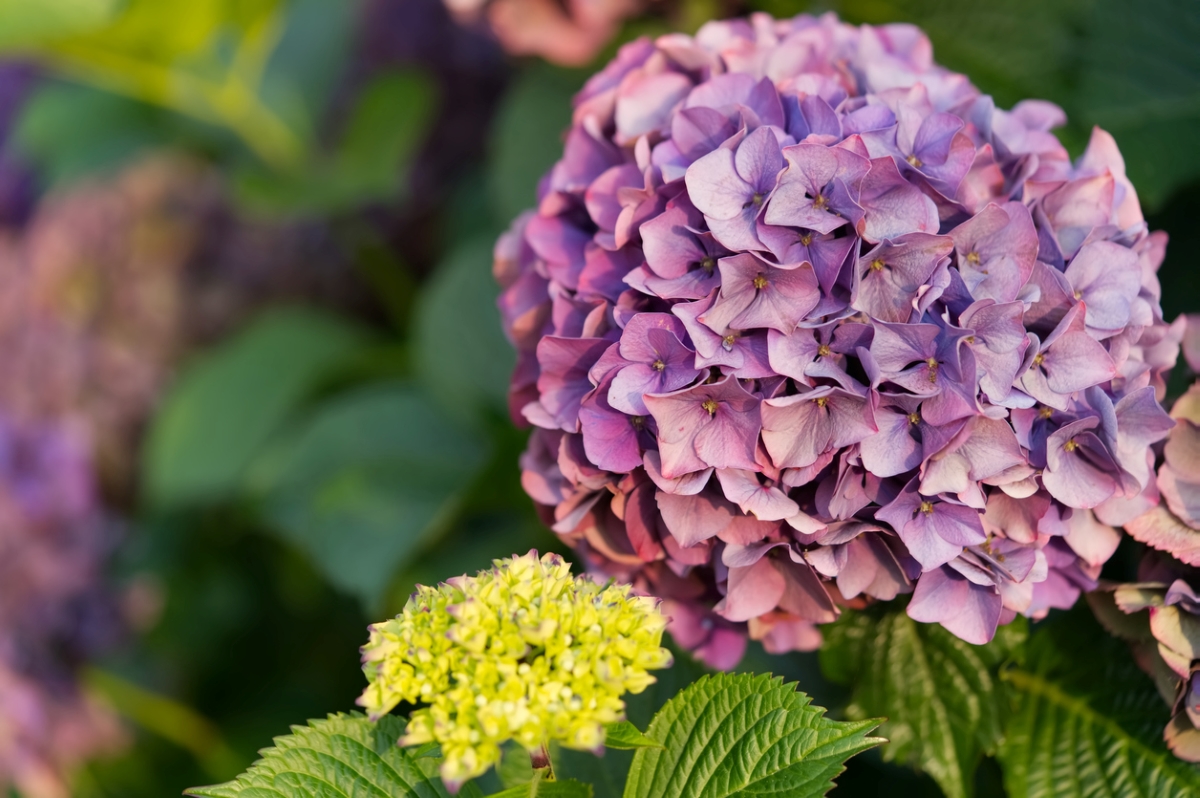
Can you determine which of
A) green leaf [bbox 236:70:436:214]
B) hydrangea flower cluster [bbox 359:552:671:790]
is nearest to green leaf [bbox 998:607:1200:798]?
hydrangea flower cluster [bbox 359:552:671:790]

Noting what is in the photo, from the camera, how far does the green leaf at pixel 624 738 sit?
0.44 meters

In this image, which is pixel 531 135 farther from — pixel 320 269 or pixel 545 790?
pixel 545 790

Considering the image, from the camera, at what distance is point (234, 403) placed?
129 centimetres

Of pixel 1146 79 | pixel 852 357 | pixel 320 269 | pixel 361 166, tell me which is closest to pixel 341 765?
pixel 852 357

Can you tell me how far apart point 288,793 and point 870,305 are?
1.25 feet

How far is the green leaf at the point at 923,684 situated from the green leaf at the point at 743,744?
0.15m

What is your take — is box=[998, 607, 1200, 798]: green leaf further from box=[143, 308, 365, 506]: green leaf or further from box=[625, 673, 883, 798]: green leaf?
box=[143, 308, 365, 506]: green leaf

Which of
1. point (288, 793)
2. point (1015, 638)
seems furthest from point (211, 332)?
point (1015, 638)

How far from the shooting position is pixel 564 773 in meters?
0.59

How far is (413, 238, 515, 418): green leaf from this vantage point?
1.03 m

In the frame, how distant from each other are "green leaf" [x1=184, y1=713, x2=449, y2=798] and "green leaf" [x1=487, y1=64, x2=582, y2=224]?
1.99 ft

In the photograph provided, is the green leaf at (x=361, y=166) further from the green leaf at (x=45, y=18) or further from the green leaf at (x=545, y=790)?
the green leaf at (x=545, y=790)

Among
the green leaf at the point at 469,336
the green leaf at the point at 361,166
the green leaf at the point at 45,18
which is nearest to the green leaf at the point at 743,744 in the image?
the green leaf at the point at 469,336

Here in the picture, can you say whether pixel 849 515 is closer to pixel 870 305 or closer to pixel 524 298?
pixel 870 305
